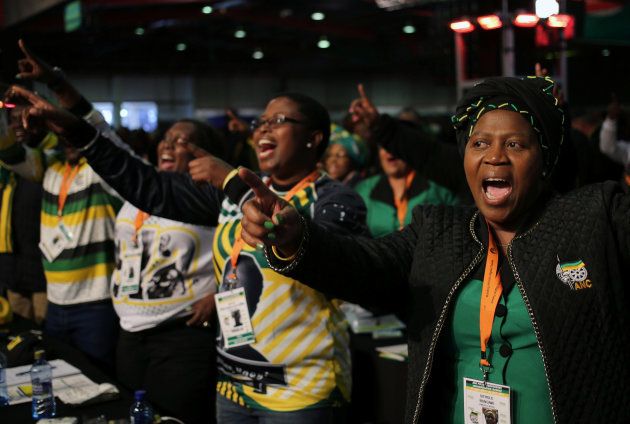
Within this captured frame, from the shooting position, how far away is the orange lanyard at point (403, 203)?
4250mm

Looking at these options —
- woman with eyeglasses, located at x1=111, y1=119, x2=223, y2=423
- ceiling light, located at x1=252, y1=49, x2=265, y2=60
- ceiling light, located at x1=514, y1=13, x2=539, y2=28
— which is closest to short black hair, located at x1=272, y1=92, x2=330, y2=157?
woman with eyeglasses, located at x1=111, y1=119, x2=223, y2=423

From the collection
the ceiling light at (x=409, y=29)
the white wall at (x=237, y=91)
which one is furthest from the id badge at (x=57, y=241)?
the white wall at (x=237, y=91)

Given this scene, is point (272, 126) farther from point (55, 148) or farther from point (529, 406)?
point (55, 148)

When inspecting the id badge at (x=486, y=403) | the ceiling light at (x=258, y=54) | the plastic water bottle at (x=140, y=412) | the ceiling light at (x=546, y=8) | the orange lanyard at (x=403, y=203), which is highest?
the ceiling light at (x=258, y=54)

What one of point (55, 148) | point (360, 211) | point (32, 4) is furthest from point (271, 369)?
point (32, 4)

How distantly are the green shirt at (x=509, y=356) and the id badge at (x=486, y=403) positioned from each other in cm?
1

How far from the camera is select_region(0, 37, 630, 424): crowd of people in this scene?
1.47m

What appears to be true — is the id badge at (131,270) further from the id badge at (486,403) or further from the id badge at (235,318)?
the id badge at (486,403)

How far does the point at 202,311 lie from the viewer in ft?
9.89

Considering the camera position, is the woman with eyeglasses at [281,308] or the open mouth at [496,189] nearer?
the open mouth at [496,189]

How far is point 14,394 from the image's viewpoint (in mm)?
2541

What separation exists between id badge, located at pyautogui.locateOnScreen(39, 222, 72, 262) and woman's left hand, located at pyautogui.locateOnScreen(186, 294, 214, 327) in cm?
96

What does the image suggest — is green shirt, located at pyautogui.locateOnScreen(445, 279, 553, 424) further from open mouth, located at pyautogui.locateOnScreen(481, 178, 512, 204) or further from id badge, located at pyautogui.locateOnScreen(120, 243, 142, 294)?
id badge, located at pyautogui.locateOnScreen(120, 243, 142, 294)

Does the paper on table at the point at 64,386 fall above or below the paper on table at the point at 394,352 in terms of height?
above
